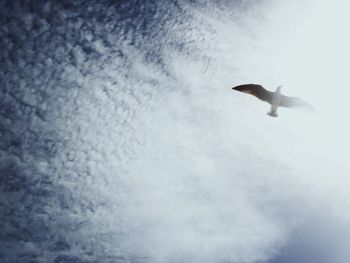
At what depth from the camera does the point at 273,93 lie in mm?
8977

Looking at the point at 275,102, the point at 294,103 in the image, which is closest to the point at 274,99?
the point at 275,102

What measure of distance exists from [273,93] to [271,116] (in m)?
0.58

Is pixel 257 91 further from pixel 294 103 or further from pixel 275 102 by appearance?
pixel 294 103

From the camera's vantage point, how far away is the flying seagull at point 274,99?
28.3 feet

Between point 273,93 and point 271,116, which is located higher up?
point 273,93

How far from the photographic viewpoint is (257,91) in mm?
8703

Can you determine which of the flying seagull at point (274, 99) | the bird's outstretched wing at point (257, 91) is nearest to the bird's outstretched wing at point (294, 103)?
the flying seagull at point (274, 99)

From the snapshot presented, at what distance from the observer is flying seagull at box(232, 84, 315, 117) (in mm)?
8633

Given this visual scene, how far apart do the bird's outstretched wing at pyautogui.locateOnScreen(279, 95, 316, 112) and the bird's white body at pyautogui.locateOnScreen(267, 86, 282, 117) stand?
0.12m

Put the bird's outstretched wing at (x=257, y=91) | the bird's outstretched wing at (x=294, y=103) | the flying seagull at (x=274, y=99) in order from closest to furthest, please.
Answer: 1. the bird's outstretched wing at (x=257, y=91)
2. the flying seagull at (x=274, y=99)
3. the bird's outstretched wing at (x=294, y=103)

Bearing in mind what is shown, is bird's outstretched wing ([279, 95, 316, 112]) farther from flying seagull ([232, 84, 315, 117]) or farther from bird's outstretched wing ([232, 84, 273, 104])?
bird's outstretched wing ([232, 84, 273, 104])

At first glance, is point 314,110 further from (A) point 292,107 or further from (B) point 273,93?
(B) point 273,93

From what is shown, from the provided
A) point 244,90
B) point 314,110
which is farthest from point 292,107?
point 244,90

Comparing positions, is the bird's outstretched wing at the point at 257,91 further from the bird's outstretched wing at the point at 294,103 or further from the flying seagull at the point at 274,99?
the bird's outstretched wing at the point at 294,103
